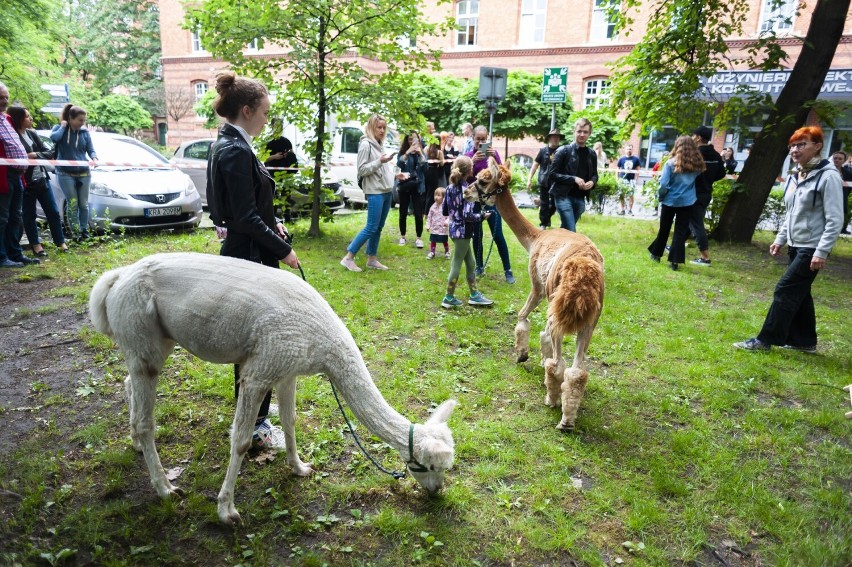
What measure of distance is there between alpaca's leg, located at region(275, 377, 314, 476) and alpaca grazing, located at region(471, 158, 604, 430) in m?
1.98

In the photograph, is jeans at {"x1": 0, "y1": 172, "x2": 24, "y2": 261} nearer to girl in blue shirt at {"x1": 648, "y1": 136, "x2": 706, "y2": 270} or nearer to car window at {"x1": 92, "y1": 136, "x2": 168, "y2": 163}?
car window at {"x1": 92, "y1": 136, "x2": 168, "y2": 163}

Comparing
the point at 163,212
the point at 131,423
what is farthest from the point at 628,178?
the point at 131,423

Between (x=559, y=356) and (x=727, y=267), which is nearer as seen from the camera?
(x=559, y=356)

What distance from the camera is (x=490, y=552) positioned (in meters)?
2.84

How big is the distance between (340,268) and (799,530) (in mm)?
6509

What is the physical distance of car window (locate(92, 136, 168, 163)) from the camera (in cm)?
1024

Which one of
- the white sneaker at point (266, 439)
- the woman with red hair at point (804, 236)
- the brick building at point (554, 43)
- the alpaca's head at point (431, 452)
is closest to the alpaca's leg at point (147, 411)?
the white sneaker at point (266, 439)

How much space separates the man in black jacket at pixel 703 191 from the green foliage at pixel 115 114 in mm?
30965

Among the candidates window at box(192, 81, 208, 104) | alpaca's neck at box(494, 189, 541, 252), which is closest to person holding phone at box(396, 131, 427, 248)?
alpaca's neck at box(494, 189, 541, 252)

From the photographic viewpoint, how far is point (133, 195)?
9.45m

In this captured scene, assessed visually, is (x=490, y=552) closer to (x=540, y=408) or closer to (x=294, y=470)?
(x=294, y=470)

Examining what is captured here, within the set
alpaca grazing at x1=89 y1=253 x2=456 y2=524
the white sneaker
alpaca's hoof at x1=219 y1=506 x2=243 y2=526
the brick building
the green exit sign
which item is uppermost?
the brick building

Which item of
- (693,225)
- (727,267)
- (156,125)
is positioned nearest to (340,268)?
(693,225)

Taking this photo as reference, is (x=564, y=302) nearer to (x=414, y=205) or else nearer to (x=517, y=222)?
(x=517, y=222)
